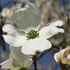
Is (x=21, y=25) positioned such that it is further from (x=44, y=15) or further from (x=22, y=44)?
(x=44, y=15)

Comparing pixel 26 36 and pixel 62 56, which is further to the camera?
pixel 26 36

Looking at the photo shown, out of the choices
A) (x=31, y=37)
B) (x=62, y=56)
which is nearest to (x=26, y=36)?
(x=31, y=37)

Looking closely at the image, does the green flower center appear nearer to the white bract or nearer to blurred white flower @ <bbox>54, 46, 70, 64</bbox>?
the white bract

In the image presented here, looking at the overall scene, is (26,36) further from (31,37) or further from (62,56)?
(62,56)

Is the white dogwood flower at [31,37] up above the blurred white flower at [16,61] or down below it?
above

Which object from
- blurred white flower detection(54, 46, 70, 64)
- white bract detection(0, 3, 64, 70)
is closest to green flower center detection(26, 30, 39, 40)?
white bract detection(0, 3, 64, 70)

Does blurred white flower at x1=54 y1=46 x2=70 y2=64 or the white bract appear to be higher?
the white bract

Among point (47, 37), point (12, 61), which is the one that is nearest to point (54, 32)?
point (47, 37)

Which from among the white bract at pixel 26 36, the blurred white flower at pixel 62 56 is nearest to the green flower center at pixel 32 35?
the white bract at pixel 26 36

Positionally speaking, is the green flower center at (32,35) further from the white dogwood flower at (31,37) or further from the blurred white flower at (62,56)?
the blurred white flower at (62,56)
